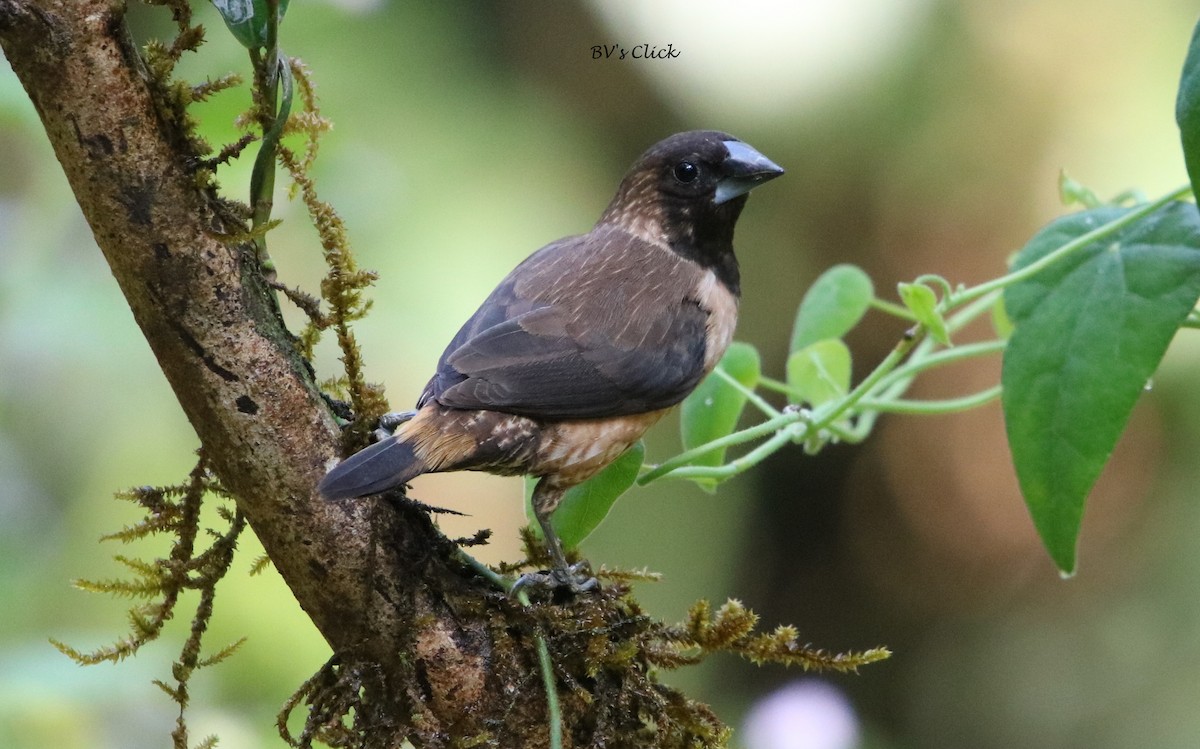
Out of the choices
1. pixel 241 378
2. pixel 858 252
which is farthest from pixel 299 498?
pixel 858 252

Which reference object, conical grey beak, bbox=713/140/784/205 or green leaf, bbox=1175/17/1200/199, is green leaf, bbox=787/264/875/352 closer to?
conical grey beak, bbox=713/140/784/205

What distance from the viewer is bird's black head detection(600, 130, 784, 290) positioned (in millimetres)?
2508

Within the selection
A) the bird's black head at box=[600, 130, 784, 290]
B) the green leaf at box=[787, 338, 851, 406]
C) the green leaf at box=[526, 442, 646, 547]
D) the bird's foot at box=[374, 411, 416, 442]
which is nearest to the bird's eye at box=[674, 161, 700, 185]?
the bird's black head at box=[600, 130, 784, 290]

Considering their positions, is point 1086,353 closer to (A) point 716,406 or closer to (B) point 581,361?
(A) point 716,406

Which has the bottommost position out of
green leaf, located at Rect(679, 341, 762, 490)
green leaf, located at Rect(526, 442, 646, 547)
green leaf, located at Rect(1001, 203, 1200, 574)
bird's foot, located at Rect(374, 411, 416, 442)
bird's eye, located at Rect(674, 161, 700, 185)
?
green leaf, located at Rect(1001, 203, 1200, 574)

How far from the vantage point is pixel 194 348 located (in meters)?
1.43

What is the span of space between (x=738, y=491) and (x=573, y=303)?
2.66 meters

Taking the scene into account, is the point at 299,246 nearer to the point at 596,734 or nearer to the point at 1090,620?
the point at 596,734

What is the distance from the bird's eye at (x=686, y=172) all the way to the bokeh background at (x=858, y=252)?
111cm

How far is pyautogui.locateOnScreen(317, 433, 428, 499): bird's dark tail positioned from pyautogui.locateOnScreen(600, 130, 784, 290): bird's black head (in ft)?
3.74

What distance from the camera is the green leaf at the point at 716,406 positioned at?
2.17 meters

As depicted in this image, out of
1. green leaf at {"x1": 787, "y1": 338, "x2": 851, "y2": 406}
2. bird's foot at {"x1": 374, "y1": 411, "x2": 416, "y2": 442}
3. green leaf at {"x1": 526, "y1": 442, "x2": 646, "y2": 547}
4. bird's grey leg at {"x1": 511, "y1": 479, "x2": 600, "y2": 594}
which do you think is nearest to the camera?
bird's foot at {"x1": 374, "y1": 411, "x2": 416, "y2": 442}

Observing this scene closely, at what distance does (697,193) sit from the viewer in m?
2.54

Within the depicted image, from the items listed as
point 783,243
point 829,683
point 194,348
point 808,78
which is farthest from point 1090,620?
point 194,348
